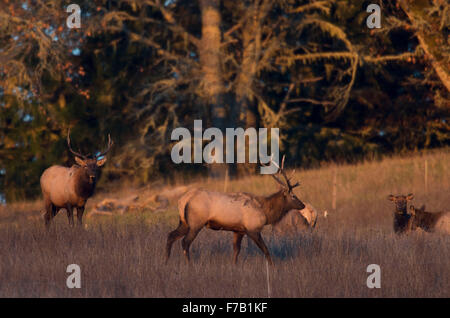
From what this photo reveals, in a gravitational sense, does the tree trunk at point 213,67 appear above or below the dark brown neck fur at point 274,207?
above

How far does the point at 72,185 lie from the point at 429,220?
7107mm

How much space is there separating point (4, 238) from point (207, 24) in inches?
564

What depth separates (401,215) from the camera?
14250 mm

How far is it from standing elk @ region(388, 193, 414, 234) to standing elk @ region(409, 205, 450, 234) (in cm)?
15

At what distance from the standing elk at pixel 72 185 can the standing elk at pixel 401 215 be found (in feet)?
18.9

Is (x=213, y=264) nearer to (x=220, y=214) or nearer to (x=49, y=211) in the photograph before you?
(x=220, y=214)

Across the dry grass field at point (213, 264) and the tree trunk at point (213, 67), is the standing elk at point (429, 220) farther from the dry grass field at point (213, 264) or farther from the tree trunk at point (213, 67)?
the tree trunk at point (213, 67)

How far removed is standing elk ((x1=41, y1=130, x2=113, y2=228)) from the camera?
12.4 metres

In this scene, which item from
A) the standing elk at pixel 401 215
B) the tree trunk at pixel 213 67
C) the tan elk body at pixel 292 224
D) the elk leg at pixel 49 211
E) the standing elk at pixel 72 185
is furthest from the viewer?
the tree trunk at pixel 213 67

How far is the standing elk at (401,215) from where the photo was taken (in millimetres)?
14156

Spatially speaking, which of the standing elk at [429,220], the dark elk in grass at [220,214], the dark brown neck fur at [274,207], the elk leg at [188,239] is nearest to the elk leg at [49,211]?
the dark elk in grass at [220,214]

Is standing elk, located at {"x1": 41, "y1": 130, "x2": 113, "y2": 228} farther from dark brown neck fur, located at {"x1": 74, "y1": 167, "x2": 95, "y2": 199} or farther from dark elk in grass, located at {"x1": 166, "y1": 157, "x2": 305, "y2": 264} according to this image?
dark elk in grass, located at {"x1": 166, "y1": 157, "x2": 305, "y2": 264}

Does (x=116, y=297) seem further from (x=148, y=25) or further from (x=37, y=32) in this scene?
(x=148, y=25)

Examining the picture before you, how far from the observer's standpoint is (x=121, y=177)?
1148 inches
